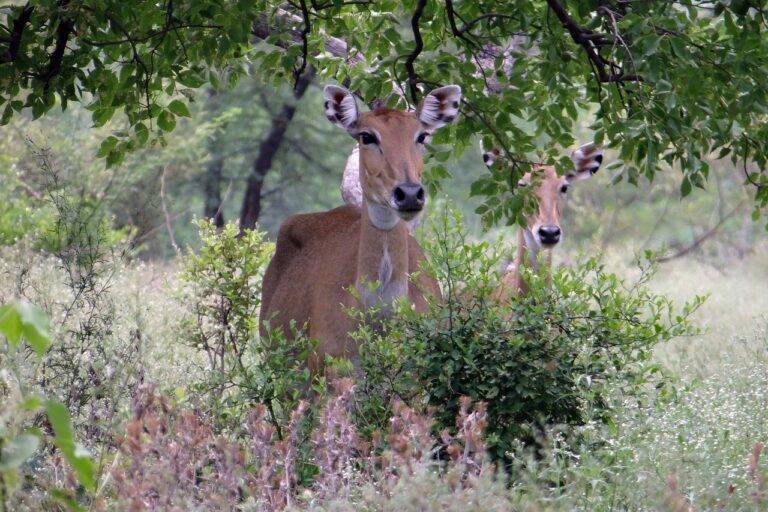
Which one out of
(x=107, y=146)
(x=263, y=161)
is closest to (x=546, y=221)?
(x=107, y=146)

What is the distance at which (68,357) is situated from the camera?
5.93m

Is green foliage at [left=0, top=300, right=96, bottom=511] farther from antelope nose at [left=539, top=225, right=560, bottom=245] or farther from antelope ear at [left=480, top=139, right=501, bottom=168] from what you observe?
antelope nose at [left=539, top=225, right=560, bottom=245]

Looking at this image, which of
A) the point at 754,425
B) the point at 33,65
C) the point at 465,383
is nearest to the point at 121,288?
the point at 33,65

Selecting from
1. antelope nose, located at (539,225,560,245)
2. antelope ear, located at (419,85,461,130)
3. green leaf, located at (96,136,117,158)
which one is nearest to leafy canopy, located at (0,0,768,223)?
green leaf, located at (96,136,117,158)

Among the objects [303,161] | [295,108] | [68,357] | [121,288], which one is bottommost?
[303,161]

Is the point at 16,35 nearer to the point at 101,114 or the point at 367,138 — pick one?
the point at 101,114

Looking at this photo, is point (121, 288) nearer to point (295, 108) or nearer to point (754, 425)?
point (754, 425)

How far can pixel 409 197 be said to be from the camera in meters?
6.52

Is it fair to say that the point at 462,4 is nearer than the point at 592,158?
Yes

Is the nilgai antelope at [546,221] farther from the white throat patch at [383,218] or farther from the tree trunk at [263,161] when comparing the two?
the tree trunk at [263,161]

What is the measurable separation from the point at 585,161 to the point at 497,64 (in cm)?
353

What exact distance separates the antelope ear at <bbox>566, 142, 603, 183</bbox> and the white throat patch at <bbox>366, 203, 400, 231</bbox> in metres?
3.22

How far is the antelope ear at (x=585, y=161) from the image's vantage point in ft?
32.0

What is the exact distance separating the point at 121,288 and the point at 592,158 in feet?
15.5
